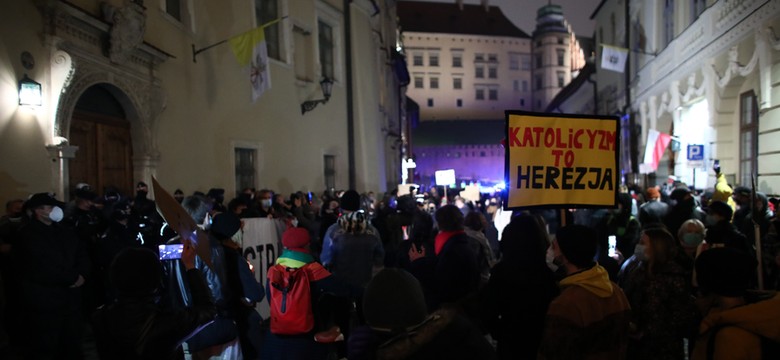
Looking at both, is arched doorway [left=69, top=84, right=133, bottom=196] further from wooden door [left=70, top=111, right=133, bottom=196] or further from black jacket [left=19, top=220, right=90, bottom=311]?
black jacket [left=19, top=220, right=90, bottom=311]

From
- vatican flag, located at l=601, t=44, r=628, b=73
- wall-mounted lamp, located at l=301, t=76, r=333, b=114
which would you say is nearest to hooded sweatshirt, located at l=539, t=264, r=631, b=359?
wall-mounted lamp, located at l=301, t=76, r=333, b=114

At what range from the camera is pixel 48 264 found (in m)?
5.52

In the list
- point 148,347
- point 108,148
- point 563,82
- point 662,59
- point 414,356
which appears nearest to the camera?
point 414,356

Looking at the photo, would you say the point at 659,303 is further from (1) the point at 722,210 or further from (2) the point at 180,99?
(2) the point at 180,99

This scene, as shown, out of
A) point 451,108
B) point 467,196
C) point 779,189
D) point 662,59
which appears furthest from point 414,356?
point 451,108

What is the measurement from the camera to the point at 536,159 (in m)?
4.92

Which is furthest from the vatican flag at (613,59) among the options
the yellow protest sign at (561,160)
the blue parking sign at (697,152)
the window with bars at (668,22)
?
the yellow protest sign at (561,160)

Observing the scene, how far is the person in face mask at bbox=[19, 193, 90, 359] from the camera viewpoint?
216 inches

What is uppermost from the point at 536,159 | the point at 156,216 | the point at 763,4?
the point at 763,4

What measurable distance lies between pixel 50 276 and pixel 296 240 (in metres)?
2.81

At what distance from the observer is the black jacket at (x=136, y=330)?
9.53 ft

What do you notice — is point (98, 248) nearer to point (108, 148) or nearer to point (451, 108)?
point (108, 148)

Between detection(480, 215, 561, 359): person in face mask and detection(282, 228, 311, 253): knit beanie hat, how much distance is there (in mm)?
1429

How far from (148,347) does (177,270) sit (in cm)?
138
